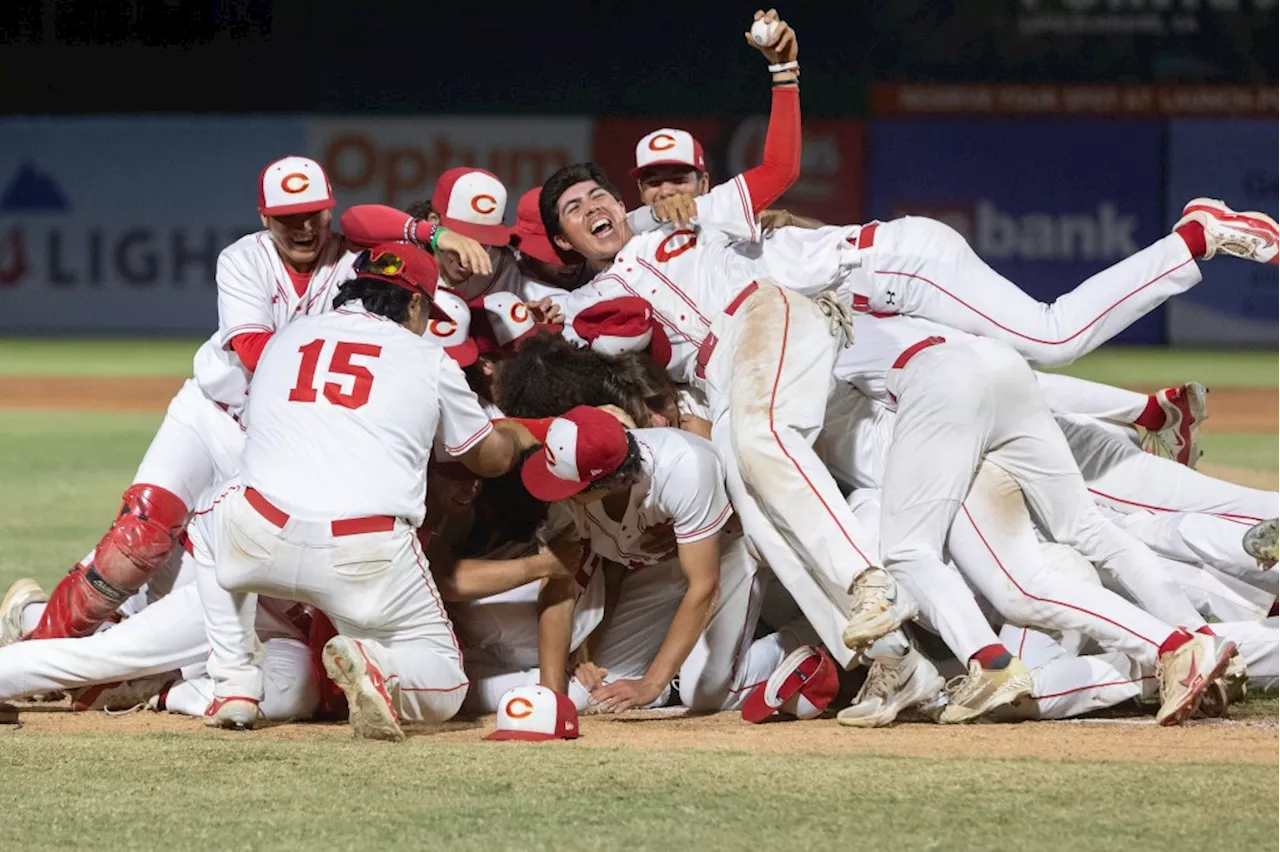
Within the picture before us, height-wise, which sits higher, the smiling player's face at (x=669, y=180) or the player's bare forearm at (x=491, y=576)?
the smiling player's face at (x=669, y=180)

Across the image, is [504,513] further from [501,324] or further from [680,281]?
[680,281]

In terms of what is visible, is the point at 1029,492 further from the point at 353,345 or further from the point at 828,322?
the point at 353,345

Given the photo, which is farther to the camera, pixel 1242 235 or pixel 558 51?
pixel 558 51

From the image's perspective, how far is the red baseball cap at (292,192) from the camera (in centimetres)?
506

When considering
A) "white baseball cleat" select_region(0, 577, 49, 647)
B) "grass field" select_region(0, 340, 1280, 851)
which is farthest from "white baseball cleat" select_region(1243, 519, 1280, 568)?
"white baseball cleat" select_region(0, 577, 49, 647)

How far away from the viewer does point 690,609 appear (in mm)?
4328

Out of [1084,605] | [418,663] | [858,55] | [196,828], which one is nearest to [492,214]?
[418,663]

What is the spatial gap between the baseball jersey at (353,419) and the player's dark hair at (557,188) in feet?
4.38

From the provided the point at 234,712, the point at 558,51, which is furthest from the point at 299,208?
the point at 558,51

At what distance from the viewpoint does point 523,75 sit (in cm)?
1761

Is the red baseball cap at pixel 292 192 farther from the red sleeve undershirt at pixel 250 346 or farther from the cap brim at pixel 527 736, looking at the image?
the cap brim at pixel 527 736

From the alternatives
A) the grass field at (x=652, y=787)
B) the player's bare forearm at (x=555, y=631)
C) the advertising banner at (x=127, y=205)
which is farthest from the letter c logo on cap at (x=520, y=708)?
the advertising banner at (x=127, y=205)

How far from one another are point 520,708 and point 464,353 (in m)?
1.20

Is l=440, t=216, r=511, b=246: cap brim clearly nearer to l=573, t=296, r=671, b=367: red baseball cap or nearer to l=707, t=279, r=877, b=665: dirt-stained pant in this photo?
l=573, t=296, r=671, b=367: red baseball cap
